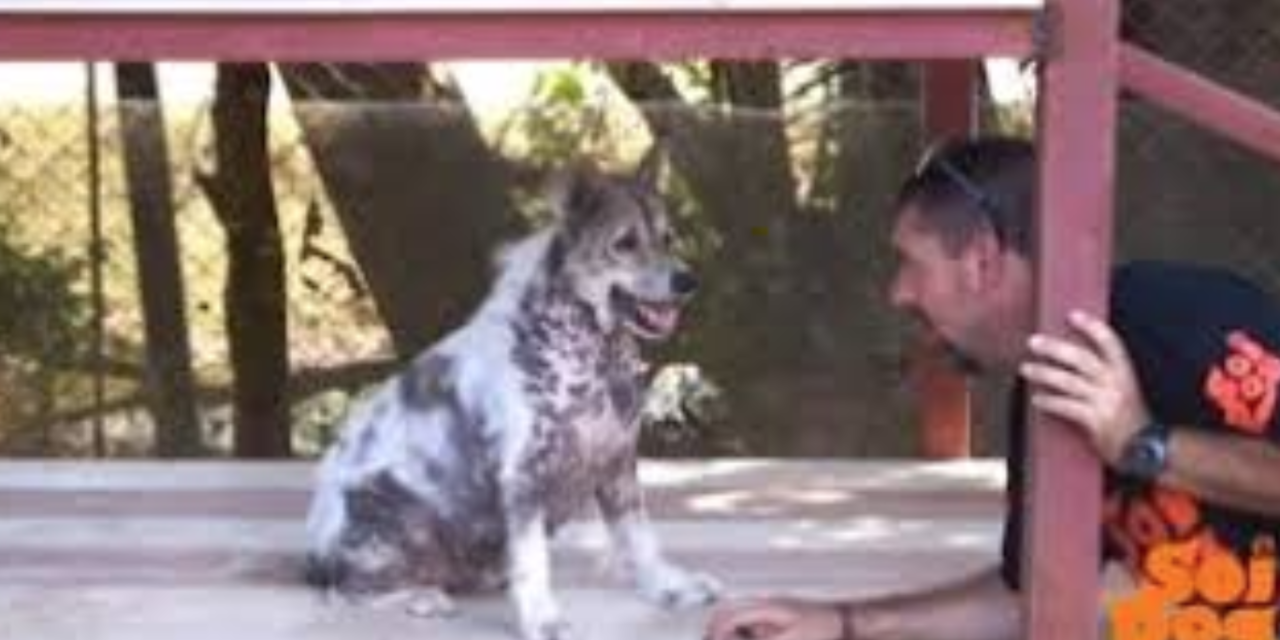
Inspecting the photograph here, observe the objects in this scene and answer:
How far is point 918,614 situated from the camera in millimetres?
3248

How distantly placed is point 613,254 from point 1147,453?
32.4 inches

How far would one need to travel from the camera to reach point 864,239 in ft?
19.4

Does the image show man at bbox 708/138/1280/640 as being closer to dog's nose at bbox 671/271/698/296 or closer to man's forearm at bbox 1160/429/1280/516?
man's forearm at bbox 1160/429/1280/516

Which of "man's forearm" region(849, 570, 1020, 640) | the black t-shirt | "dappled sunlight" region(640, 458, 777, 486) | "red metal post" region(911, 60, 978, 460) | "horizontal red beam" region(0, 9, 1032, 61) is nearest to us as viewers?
"horizontal red beam" region(0, 9, 1032, 61)

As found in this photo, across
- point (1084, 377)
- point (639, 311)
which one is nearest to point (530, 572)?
point (639, 311)

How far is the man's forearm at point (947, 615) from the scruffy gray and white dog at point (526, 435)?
301 millimetres

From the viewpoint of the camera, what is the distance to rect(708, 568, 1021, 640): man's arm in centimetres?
317

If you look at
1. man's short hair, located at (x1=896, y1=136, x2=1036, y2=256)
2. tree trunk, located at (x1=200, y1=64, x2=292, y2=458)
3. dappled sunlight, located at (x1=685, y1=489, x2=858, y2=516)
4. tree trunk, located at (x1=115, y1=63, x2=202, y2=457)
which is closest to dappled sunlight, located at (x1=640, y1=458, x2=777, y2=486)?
dappled sunlight, located at (x1=685, y1=489, x2=858, y2=516)

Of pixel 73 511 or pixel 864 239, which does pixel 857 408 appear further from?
pixel 73 511

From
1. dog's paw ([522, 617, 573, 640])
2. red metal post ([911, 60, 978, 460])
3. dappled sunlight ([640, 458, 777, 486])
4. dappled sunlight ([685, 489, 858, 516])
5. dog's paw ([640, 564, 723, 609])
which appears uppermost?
red metal post ([911, 60, 978, 460])

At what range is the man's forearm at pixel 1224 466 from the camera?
260cm

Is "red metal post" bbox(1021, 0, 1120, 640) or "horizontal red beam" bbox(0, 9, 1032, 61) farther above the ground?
"horizontal red beam" bbox(0, 9, 1032, 61)

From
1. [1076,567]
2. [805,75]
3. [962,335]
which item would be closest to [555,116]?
[805,75]

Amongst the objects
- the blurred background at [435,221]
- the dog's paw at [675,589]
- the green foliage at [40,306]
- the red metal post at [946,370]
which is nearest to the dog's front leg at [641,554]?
the dog's paw at [675,589]
